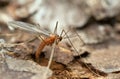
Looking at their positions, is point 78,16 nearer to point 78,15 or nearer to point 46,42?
point 78,15

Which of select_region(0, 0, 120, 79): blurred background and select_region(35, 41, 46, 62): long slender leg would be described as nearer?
select_region(35, 41, 46, 62): long slender leg

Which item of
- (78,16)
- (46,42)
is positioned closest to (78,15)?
(78,16)

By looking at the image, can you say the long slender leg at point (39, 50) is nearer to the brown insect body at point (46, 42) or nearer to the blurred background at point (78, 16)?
the brown insect body at point (46, 42)

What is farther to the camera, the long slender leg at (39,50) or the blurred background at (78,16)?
the blurred background at (78,16)

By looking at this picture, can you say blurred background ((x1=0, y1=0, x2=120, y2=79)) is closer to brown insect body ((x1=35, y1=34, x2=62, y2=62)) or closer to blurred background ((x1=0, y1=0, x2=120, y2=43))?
blurred background ((x1=0, y1=0, x2=120, y2=43))

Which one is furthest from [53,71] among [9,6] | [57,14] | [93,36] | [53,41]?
[9,6]

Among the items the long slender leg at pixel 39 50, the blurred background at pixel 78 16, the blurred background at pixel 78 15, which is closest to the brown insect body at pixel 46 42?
the long slender leg at pixel 39 50

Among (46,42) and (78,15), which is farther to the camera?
(78,15)

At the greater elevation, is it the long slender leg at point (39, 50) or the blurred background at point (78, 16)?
the blurred background at point (78, 16)

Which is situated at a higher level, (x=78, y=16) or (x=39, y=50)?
(x=78, y=16)

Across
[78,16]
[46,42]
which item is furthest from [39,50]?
[78,16]

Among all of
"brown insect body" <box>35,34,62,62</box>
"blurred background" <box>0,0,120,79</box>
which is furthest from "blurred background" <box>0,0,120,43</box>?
"brown insect body" <box>35,34,62,62</box>
